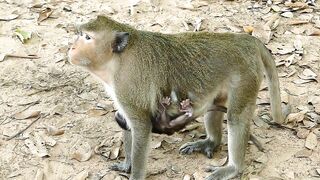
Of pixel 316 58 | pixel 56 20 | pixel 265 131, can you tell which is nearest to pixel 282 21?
pixel 316 58

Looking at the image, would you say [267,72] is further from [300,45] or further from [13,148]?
[13,148]

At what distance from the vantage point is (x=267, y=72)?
588 cm

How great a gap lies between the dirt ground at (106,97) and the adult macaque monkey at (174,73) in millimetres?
503

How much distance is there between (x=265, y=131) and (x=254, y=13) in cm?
246

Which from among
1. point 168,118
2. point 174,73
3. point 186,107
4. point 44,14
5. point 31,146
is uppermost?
point 174,73

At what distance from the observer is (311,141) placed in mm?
6227

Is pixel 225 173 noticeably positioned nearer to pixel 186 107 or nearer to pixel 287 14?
pixel 186 107

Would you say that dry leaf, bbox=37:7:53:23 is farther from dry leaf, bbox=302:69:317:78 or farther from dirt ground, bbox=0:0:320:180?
dry leaf, bbox=302:69:317:78

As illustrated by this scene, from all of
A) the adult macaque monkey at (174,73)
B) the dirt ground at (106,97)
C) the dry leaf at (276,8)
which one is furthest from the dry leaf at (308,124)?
the dry leaf at (276,8)

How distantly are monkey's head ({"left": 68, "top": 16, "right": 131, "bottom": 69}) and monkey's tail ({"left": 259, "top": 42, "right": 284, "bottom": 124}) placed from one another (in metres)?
1.35

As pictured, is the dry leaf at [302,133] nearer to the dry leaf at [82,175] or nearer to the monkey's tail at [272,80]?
the monkey's tail at [272,80]

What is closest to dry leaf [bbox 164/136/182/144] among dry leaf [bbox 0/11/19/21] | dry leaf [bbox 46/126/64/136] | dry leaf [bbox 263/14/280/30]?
dry leaf [bbox 46/126/64/136]

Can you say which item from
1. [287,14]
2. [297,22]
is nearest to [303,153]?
[297,22]

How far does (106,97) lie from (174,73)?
5.31ft
